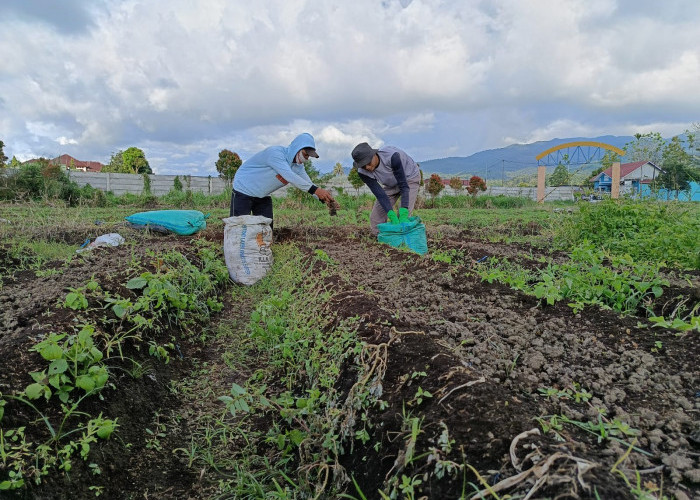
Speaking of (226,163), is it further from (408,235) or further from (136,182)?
(408,235)

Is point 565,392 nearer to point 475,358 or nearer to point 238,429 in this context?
point 475,358

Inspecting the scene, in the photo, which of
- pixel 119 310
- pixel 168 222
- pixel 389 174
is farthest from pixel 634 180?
pixel 119 310

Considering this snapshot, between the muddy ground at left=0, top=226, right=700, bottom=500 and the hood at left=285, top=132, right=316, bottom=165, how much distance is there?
2433 millimetres

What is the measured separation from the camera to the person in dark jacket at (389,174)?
18.7 ft

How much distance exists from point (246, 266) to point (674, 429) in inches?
161

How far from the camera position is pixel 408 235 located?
5641 mm

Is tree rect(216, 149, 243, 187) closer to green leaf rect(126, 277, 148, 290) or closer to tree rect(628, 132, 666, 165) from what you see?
tree rect(628, 132, 666, 165)

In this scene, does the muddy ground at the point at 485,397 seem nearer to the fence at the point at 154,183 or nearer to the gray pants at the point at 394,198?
the gray pants at the point at 394,198

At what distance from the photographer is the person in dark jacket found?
570 centimetres

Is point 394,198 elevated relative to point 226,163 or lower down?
lower down

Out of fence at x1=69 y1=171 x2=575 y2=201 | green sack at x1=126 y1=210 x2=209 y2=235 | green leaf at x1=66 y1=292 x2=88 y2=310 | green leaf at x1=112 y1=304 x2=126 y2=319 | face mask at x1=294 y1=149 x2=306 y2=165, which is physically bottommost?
green leaf at x1=112 y1=304 x2=126 y2=319

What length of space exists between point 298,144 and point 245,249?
133 cm

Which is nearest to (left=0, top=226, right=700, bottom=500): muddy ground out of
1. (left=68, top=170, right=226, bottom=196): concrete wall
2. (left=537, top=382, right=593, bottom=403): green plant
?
(left=537, top=382, right=593, bottom=403): green plant

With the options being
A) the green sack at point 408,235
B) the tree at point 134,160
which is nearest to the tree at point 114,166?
the tree at point 134,160
